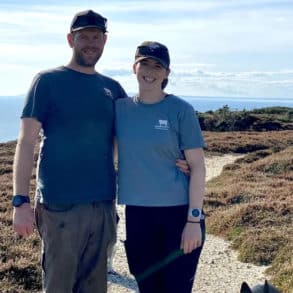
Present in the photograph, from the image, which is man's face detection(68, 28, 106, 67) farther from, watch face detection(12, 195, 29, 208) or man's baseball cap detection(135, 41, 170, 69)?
watch face detection(12, 195, 29, 208)

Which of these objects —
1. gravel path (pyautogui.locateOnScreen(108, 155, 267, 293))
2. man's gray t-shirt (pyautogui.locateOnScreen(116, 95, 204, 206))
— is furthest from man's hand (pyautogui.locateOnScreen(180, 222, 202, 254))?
gravel path (pyautogui.locateOnScreen(108, 155, 267, 293))

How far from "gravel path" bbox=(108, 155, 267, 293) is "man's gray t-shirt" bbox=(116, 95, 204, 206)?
3.57 m

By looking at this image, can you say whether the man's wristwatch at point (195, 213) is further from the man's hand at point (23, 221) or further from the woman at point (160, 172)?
the man's hand at point (23, 221)

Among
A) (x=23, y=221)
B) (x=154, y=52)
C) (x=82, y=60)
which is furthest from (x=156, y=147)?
(x=23, y=221)

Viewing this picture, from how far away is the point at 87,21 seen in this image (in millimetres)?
4469

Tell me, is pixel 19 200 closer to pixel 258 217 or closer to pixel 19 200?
pixel 19 200

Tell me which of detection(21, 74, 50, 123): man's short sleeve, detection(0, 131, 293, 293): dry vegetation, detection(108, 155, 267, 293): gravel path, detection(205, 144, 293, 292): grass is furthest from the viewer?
detection(205, 144, 293, 292): grass

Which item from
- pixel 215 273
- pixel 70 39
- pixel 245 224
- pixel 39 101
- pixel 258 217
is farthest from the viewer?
pixel 258 217

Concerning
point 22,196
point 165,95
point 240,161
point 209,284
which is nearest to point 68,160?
point 22,196

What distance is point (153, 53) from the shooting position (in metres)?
4.39

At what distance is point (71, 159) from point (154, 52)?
0.99 meters

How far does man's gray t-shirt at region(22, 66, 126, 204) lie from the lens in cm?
434

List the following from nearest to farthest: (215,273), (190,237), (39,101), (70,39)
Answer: (39,101) < (190,237) < (70,39) < (215,273)

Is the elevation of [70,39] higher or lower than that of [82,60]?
higher
